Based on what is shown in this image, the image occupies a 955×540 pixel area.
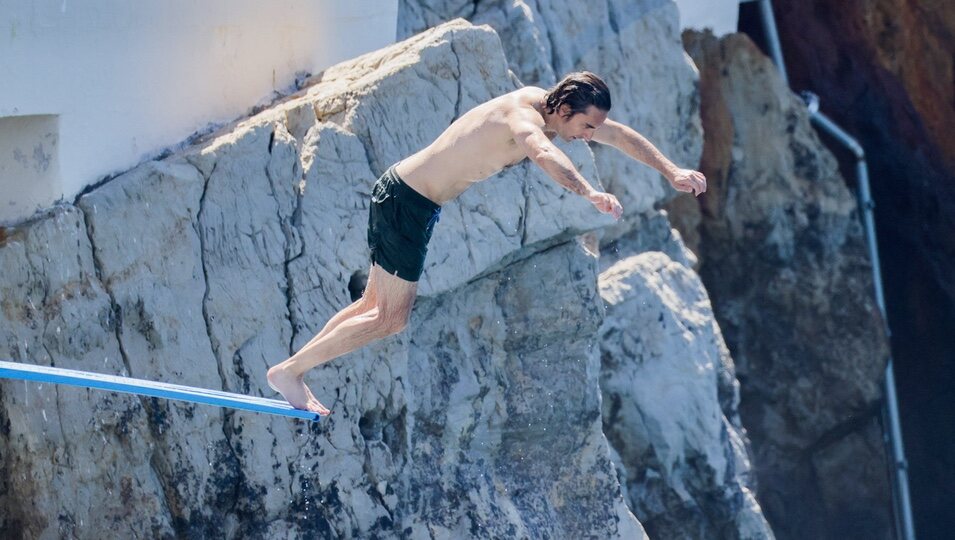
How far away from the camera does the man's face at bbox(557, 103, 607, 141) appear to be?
5.71 metres

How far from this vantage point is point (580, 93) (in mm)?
5676

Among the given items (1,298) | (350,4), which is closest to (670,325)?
(350,4)

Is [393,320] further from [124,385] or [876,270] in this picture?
[876,270]

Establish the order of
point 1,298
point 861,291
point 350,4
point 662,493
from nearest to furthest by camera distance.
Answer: point 1,298 < point 350,4 < point 662,493 < point 861,291

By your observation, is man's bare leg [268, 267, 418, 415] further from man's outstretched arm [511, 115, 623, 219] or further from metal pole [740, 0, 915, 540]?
metal pole [740, 0, 915, 540]

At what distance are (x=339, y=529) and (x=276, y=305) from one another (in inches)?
48.2

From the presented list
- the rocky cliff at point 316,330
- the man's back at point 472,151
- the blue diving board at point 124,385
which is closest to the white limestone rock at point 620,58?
the rocky cliff at point 316,330

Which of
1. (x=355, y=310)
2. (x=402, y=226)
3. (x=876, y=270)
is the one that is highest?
(x=876, y=270)

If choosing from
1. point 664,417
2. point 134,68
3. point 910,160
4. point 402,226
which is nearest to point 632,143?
point 402,226

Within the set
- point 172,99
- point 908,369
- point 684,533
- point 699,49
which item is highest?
point 699,49

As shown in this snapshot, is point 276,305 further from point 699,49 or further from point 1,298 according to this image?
point 699,49

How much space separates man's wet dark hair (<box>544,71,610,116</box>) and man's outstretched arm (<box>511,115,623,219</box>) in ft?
0.56

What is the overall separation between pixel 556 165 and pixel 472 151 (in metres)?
0.86

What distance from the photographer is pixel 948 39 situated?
40.3 feet
